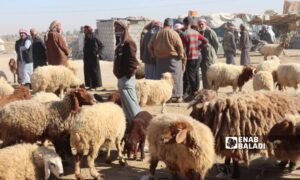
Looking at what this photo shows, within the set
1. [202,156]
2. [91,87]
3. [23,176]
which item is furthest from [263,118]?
[91,87]

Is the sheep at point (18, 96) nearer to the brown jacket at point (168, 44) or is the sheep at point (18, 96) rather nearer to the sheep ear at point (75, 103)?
the sheep ear at point (75, 103)

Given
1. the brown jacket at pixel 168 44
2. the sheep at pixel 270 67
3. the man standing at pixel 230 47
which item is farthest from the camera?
the man standing at pixel 230 47

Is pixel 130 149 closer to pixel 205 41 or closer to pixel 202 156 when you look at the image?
pixel 202 156

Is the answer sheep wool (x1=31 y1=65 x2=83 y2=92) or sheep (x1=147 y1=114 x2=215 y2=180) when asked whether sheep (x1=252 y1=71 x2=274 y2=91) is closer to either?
sheep wool (x1=31 y1=65 x2=83 y2=92)

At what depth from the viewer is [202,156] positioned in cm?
514

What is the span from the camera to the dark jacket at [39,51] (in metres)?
12.8

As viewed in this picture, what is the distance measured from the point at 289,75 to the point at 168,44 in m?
3.79

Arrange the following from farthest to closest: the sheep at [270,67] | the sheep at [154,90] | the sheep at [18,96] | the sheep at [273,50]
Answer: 1. the sheep at [273,50]
2. the sheep at [270,67]
3. the sheep at [154,90]
4. the sheep at [18,96]

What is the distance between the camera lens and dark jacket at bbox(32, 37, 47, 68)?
12849mm

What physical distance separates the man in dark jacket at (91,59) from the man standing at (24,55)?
2.02 m

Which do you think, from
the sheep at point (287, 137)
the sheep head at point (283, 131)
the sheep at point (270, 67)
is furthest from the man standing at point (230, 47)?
the sheep head at point (283, 131)

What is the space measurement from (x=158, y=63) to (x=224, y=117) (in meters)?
5.05

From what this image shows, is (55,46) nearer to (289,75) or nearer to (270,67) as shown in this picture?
(270,67)

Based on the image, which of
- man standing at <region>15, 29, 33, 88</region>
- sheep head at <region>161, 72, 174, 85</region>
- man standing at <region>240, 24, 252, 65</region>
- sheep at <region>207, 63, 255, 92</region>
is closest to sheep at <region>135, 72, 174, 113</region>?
sheep head at <region>161, 72, 174, 85</region>
